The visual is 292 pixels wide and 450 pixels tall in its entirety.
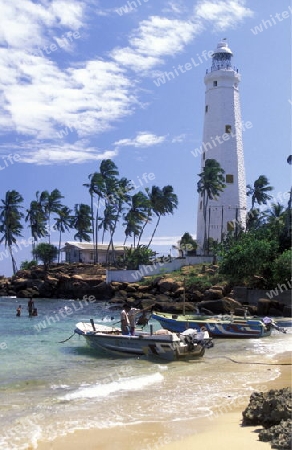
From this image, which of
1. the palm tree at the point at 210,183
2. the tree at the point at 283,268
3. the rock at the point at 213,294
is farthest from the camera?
the palm tree at the point at 210,183

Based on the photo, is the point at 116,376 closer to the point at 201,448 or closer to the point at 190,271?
the point at 201,448

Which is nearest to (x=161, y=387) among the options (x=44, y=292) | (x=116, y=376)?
(x=116, y=376)

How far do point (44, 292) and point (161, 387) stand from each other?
47269 mm

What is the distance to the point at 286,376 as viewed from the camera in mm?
14250

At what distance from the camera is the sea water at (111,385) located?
10.2 metres

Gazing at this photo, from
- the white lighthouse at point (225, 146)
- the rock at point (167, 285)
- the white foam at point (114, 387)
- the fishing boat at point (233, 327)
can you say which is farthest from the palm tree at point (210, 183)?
the white foam at point (114, 387)

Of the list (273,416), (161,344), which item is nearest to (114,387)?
(161,344)

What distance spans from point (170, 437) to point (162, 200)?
191 ft

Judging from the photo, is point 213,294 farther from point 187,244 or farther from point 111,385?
point 111,385

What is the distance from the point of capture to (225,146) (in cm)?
5588

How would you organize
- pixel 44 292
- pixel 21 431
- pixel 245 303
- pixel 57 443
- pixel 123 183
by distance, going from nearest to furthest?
pixel 57 443 < pixel 21 431 < pixel 245 303 < pixel 44 292 < pixel 123 183

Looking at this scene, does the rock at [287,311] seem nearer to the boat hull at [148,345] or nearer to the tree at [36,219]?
the boat hull at [148,345]

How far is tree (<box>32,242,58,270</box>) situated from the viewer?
70938 mm

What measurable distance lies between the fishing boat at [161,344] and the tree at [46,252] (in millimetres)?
52465
